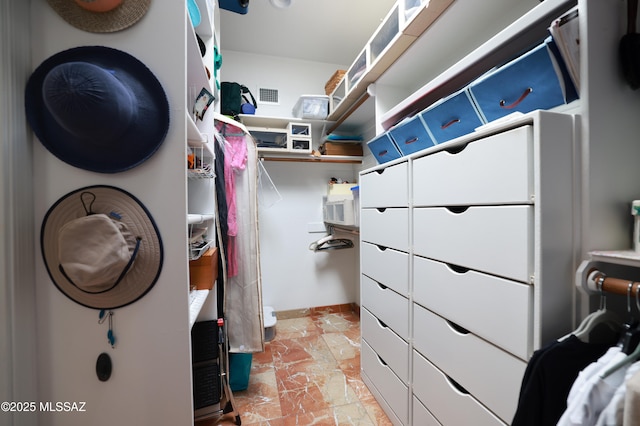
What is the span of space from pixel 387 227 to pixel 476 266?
22.7 inches

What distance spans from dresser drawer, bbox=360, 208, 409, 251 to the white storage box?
1.15 metres

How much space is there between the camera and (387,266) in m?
1.39

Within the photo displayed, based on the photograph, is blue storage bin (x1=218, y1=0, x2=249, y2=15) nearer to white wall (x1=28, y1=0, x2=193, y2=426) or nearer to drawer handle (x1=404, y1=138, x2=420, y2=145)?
white wall (x1=28, y1=0, x2=193, y2=426)

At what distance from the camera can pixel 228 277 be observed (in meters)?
1.60

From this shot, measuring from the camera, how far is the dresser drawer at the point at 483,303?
2.33 feet

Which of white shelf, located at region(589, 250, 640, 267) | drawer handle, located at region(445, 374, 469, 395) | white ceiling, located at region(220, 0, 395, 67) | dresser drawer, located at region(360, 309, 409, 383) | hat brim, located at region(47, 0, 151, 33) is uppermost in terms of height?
white ceiling, located at region(220, 0, 395, 67)

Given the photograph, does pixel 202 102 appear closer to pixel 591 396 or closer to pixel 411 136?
pixel 411 136

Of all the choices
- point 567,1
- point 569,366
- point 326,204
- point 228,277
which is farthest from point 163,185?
point 326,204

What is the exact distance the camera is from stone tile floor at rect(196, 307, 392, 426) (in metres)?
1.38

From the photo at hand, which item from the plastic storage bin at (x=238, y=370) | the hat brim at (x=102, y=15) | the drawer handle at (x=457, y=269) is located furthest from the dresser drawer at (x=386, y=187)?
the plastic storage bin at (x=238, y=370)

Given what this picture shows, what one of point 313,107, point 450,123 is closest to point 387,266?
point 450,123

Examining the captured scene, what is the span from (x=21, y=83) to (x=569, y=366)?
1619 millimetres

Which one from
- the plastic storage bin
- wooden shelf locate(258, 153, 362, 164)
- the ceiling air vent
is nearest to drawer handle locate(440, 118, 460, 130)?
wooden shelf locate(258, 153, 362, 164)

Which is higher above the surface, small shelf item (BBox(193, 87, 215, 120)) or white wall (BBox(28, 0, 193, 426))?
small shelf item (BBox(193, 87, 215, 120))
